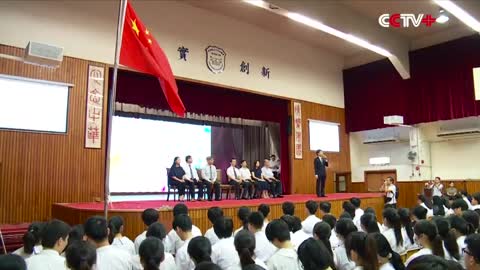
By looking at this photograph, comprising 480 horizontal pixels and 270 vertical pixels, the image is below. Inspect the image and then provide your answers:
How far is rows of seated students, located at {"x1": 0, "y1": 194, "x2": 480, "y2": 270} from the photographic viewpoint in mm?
1922

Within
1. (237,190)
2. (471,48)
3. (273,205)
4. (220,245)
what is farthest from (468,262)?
(471,48)

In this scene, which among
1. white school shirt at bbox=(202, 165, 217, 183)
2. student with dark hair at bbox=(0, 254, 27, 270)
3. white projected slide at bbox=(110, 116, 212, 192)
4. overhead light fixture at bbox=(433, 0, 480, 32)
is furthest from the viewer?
white projected slide at bbox=(110, 116, 212, 192)

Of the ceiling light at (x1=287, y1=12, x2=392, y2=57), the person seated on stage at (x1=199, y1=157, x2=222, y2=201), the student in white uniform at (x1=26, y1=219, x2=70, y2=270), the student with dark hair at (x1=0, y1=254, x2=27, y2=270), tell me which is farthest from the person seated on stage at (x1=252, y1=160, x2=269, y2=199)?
the student with dark hair at (x1=0, y1=254, x2=27, y2=270)

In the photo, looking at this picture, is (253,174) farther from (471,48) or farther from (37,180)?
(471,48)

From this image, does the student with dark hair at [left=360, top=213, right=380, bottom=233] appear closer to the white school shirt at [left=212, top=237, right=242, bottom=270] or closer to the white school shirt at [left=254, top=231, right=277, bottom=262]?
the white school shirt at [left=254, top=231, right=277, bottom=262]

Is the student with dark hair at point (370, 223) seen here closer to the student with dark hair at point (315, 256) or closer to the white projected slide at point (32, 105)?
the student with dark hair at point (315, 256)

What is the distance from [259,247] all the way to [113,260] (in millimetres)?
1160

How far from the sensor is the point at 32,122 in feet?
21.6

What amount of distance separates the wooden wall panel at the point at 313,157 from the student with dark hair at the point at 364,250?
8.36 m

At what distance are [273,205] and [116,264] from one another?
4553 mm

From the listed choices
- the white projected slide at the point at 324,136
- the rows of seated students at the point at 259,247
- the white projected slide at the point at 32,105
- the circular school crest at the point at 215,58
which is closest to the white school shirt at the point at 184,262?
the rows of seated students at the point at 259,247

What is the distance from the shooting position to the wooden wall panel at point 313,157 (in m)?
10.5

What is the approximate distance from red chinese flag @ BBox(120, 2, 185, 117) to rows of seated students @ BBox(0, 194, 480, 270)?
123 cm

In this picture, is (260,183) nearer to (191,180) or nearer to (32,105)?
(191,180)
